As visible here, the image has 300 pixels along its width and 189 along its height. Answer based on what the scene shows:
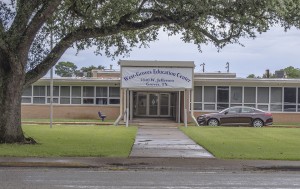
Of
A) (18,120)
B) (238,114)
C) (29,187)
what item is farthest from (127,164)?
(238,114)

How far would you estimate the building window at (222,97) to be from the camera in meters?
39.7

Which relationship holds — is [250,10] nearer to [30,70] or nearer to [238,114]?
[30,70]

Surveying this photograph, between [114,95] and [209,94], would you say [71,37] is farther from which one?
[114,95]

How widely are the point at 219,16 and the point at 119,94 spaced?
25212mm

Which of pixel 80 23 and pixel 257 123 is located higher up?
pixel 80 23

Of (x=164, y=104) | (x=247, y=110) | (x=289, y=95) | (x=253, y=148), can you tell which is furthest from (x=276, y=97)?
(x=253, y=148)

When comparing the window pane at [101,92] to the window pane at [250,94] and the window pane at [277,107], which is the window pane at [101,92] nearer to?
the window pane at [250,94]

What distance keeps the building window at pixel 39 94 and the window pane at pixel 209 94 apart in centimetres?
1323

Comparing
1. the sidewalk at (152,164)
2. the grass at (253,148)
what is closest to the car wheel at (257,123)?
the grass at (253,148)

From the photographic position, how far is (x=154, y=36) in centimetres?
2144

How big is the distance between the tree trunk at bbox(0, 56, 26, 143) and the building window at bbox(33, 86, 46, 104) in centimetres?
2448

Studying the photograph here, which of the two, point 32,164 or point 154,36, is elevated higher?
Result: point 154,36

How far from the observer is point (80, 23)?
19.0 meters

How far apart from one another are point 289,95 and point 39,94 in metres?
20.1
